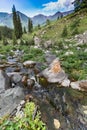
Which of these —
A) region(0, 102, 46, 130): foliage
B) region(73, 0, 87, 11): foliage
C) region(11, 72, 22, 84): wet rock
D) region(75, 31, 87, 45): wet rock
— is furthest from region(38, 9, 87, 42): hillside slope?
region(0, 102, 46, 130): foliage

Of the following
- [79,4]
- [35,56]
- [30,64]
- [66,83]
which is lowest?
[66,83]

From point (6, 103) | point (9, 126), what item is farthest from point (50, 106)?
point (9, 126)

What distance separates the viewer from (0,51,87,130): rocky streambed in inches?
273

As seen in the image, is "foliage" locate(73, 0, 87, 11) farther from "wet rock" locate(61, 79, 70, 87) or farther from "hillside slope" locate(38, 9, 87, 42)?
"wet rock" locate(61, 79, 70, 87)

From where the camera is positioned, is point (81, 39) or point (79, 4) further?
point (79, 4)

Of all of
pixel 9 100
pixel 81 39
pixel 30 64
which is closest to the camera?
pixel 9 100

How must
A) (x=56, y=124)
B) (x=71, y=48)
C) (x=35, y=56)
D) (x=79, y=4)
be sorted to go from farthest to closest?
(x=79, y=4)
(x=71, y=48)
(x=35, y=56)
(x=56, y=124)

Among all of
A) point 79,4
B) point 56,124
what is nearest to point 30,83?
point 56,124

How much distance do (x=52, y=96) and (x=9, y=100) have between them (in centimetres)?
Answer: 268

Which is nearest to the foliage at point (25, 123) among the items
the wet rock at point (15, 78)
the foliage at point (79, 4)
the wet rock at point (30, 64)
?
the wet rock at point (15, 78)

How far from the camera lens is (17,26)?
1871 inches

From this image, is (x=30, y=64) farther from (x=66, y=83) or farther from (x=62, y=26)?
(x=62, y=26)

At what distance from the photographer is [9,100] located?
25.4 ft

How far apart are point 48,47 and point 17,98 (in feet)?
55.5
